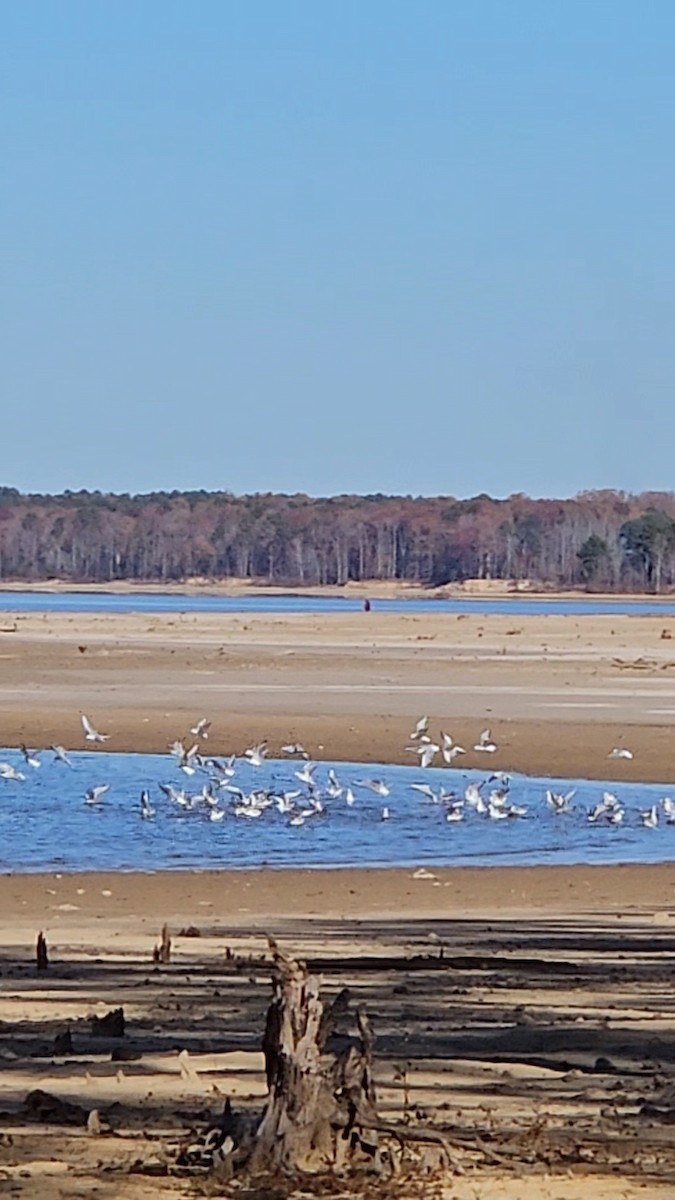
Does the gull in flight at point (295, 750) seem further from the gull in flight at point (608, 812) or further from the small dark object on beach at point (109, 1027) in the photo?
the small dark object on beach at point (109, 1027)

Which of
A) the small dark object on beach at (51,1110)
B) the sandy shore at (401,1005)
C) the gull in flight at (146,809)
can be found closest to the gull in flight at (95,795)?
the gull in flight at (146,809)

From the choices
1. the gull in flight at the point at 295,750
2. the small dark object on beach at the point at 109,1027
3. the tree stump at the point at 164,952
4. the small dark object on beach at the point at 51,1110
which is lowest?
the gull in flight at the point at 295,750

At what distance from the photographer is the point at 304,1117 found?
6.03 meters

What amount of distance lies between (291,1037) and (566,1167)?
0.86 metres

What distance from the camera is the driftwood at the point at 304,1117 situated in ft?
19.7

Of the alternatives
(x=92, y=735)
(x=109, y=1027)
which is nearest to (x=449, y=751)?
(x=92, y=735)

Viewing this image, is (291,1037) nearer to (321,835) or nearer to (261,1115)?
(261,1115)

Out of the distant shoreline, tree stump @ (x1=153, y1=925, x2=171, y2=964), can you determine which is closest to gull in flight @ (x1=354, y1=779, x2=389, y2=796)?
tree stump @ (x1=153, y1=925, x2=171, y2=964)

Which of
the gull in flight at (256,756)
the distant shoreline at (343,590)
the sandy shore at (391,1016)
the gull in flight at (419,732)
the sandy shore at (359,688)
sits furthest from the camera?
the distant shoreline at (343,590)

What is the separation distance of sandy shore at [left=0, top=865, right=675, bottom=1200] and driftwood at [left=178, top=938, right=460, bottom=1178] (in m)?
0.16

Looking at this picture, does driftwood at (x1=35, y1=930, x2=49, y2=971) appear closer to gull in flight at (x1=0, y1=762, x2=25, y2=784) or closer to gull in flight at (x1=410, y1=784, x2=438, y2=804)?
gull in flight at (x1=410, y1=784, x2=438, y2=804)

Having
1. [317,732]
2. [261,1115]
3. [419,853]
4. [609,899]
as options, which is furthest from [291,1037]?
[317,732]

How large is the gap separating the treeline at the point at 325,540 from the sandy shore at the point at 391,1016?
12435cm

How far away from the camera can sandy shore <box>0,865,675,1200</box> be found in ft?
20.7
